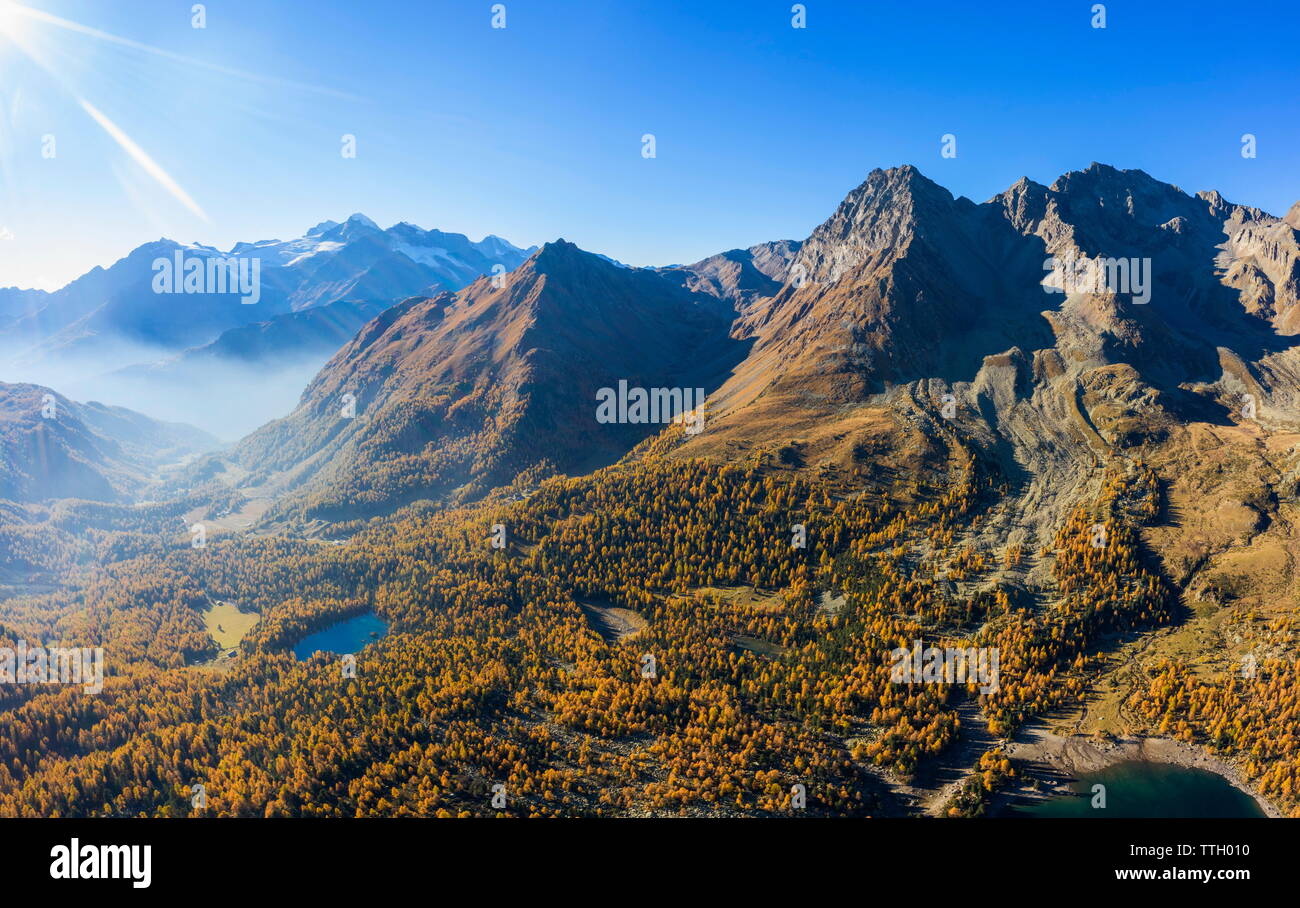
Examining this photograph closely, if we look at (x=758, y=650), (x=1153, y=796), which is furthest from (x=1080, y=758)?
(x=758, y=650)

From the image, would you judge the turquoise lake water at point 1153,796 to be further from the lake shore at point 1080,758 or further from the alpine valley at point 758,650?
the alpine valley at point 758,650

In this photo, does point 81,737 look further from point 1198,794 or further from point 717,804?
point 1198,794

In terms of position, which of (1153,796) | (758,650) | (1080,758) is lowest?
(1153,796)

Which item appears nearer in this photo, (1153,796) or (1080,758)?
(1153,796)

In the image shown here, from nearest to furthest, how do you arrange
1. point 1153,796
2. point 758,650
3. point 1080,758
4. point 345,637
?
point 1153,796
point 1080,758
point 758,650
point 345,637

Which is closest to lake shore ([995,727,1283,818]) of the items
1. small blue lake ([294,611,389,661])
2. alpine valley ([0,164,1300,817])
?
alpine valley ([0,164,1300,817])

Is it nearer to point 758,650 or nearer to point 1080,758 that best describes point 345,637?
point 758,650

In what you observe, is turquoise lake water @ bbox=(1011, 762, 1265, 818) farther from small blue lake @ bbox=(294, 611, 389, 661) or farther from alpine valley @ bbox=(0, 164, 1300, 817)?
small blue lake @ bbox=(294, 611, 389, 661)
